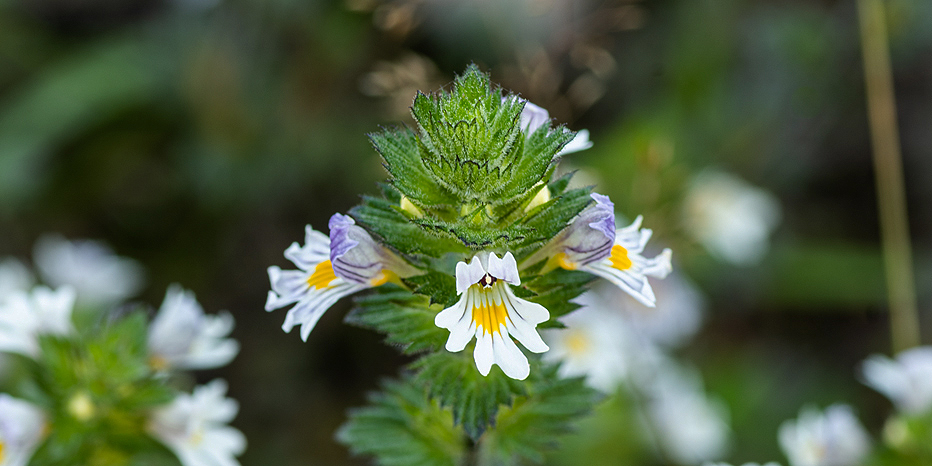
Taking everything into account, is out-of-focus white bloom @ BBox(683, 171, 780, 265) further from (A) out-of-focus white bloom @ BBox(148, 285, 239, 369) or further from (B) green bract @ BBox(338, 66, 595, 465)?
(A) out-of-focus white bloom @ BBox(148, 285, 239, 369)

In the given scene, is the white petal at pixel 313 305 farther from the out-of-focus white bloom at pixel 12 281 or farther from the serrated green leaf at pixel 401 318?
the out-of-focus white bloom at pixel 12 281

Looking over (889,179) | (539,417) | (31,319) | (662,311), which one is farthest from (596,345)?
(31,319)

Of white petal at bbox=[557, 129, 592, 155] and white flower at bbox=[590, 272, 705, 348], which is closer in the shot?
white petal at bbox=[557, 129, 592, 155]

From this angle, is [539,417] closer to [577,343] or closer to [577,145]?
[577,145]

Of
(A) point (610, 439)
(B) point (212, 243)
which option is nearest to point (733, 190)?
(A) point (610, 439)

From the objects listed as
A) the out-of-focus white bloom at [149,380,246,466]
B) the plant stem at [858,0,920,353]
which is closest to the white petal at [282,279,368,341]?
Answer: the out-of-focus white bloom at [149,380,246,466]

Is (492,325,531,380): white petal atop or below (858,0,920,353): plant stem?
below

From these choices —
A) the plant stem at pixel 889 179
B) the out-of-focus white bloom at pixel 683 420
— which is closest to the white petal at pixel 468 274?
the out-of-focus white bloom at pixel 683 420
